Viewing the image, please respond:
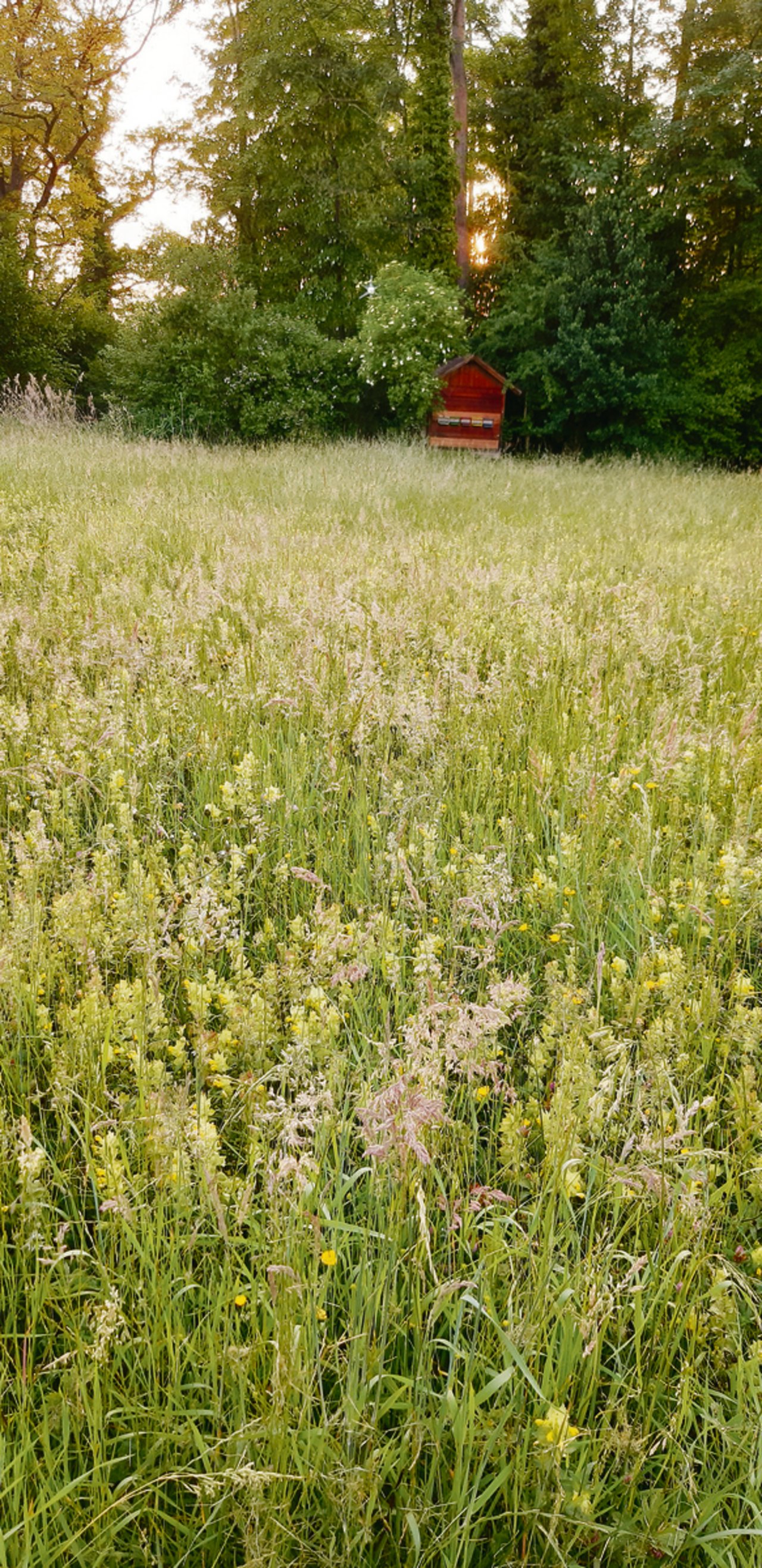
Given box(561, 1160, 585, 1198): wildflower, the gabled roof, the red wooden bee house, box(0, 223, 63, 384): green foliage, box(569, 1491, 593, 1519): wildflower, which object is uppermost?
box(0, 223, 63, 384): green foliage

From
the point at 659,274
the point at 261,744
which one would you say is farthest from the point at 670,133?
the point at 261,744

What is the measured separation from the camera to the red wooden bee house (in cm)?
2094

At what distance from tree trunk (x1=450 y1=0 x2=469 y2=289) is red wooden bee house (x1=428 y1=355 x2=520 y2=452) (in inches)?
156

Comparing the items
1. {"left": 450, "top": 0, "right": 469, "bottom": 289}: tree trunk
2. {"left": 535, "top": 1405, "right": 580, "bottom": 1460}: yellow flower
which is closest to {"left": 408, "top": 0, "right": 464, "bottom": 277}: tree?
{"left": 450, "top": 0, "right": 469, "bottom": 289}: tree trunk

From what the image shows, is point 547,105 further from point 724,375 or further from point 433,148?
point 724,375

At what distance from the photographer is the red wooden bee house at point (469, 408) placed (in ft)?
68.7

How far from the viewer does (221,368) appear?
19.3 m

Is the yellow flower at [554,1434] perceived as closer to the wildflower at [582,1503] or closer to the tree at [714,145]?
the wildflower at [582,1503]

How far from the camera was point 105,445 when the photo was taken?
1122 cm

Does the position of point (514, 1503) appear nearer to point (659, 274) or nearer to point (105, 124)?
point (659, 274)

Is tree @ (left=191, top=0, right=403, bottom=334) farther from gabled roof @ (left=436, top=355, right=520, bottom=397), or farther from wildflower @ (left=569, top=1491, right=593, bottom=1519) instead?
wildflower @ (left=569, top=1491, right=593, bottom=1519)

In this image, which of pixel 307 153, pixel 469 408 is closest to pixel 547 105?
pixel 307 153

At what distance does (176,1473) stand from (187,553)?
18.7 feet

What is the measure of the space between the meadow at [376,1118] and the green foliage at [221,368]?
667 inches
